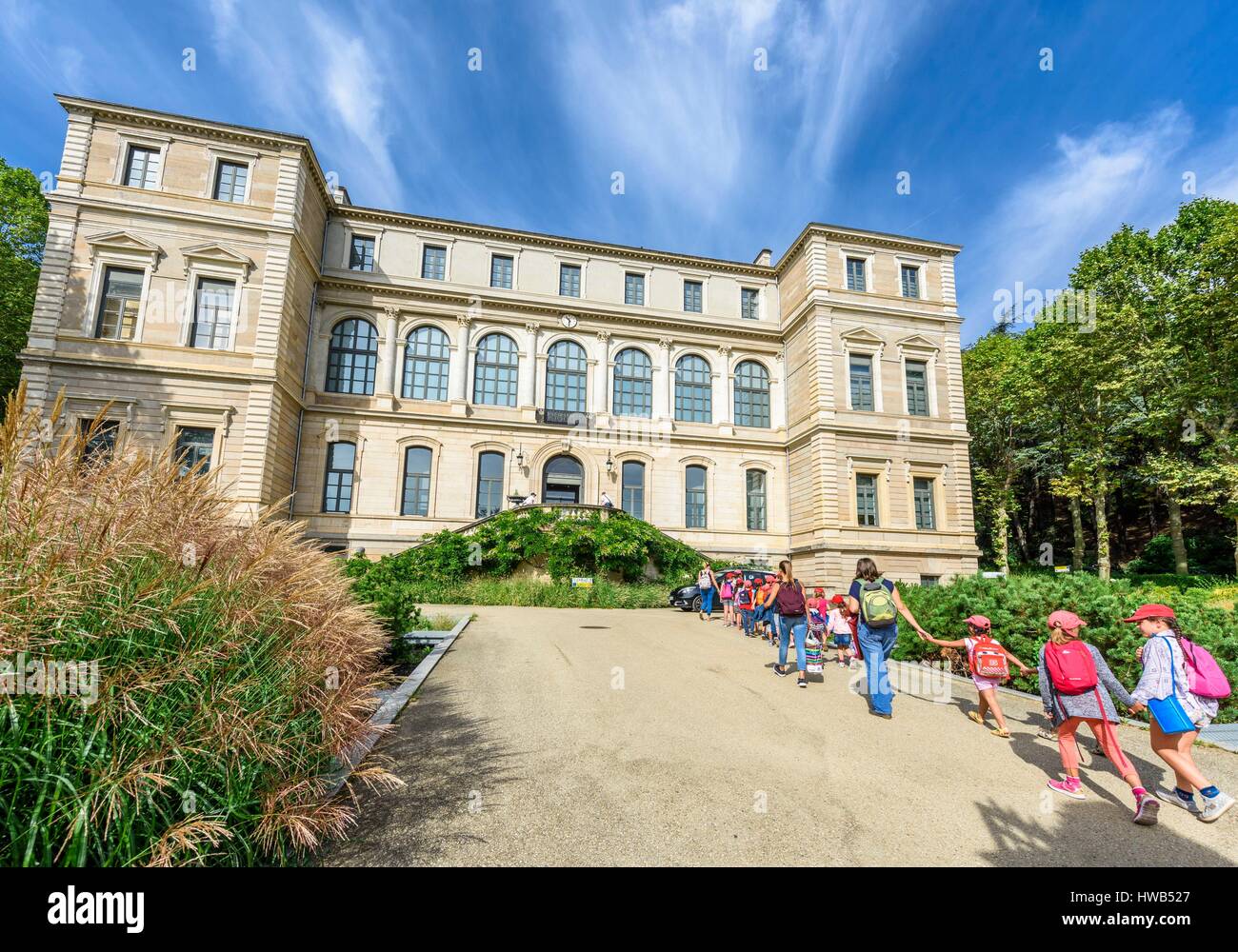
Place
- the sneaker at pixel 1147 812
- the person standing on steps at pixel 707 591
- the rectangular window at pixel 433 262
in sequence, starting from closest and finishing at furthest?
the sneaker at pixel 1147 812 < the person standing on steps at pixel 707 591 < the rectangular window at pixel 433 262

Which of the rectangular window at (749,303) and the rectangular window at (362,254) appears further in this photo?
the rectangular window at (749,303)

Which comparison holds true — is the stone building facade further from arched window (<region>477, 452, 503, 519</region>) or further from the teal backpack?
the teal backpack

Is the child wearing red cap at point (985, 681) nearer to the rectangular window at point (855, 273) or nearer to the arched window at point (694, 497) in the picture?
the arched window at point (694, 497)

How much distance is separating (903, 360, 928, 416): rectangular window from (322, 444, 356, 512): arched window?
2523 cm

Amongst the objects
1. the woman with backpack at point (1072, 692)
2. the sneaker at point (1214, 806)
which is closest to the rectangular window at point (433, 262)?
the woman with backpack at point (1072, 692)

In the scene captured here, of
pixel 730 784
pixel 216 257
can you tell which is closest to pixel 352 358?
pixel 216 257

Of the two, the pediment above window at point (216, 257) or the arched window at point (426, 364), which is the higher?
the pediment above window at point (216, 257)

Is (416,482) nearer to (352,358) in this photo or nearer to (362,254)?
(352,358)

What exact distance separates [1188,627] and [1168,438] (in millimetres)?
25999

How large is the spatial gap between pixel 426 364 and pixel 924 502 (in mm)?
23521

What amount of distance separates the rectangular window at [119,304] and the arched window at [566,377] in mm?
15535

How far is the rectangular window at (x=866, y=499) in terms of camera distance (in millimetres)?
25281
